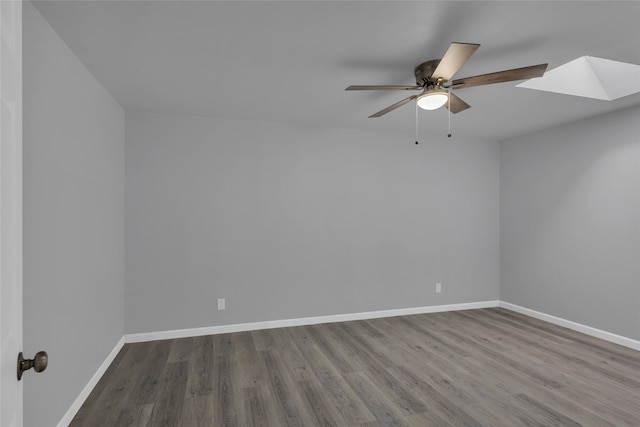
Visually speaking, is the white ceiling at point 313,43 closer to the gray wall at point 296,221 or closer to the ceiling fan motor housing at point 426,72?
the ceiling fan motor housing at point 426,72

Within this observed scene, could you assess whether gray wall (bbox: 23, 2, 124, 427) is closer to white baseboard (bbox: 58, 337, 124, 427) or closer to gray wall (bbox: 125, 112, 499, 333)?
white baseboard (bbox: 58, 337, 124, 427)

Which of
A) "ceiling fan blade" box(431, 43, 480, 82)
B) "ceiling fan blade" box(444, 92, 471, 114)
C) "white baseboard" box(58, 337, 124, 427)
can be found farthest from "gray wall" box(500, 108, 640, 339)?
"white baseboard" box(58, 337, 124, 427)

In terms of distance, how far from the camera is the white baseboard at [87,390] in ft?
6.83

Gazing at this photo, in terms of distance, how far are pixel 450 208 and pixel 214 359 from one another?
3529 mm

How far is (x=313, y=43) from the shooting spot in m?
2.12

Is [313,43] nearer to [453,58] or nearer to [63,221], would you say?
[453,58]

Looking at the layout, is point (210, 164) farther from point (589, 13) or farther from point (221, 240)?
point (589, 13)

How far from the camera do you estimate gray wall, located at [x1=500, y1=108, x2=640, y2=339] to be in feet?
11.1

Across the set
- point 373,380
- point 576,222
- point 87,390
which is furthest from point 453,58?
point 87,390

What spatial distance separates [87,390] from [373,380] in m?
2.14
